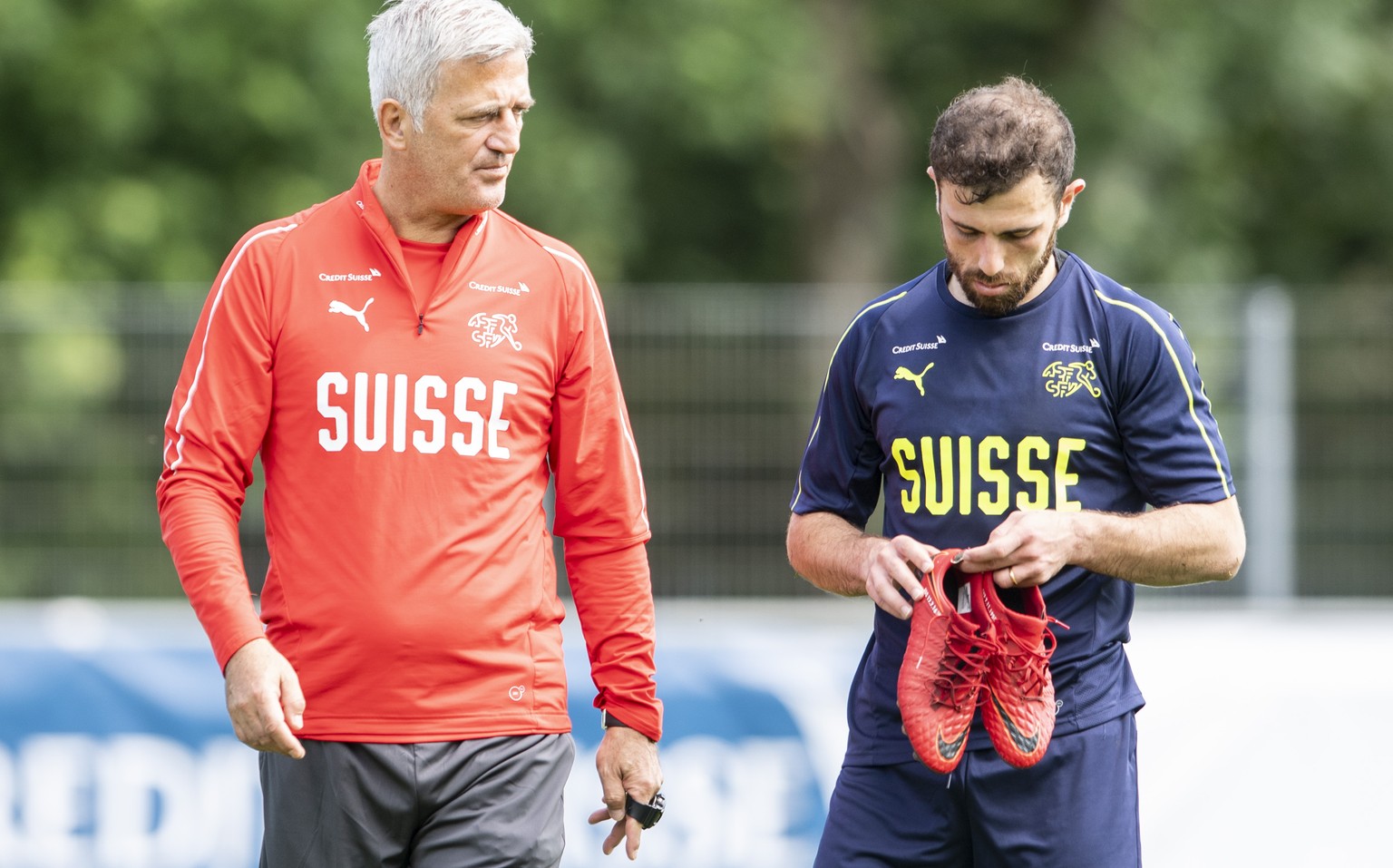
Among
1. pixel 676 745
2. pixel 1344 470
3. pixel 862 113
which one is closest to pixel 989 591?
pixel 676 745

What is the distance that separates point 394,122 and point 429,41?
0.62 ft

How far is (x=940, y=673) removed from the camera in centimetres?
328

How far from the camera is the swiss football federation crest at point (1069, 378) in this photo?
3346mm

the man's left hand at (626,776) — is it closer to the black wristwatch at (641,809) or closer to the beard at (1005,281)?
the black wristwatch at (641,809)

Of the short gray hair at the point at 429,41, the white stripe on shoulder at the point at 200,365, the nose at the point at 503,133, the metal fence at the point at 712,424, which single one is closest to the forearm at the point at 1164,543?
the nose at the point at 503,133

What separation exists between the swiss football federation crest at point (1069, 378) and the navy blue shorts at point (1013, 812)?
2.17ft

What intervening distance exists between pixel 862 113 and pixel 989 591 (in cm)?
1274

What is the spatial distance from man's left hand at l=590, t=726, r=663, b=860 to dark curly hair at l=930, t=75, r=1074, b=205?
127cm

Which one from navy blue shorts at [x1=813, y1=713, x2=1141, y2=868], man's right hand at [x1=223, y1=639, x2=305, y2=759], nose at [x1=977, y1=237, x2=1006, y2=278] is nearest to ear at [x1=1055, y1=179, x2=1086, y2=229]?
nose at [x1=977, y1=237, x2=1006, y2=278]

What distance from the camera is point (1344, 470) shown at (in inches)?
339

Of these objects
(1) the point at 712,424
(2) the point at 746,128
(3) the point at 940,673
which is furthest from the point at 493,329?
(2) the point at 746,128

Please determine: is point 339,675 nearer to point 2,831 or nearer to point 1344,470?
point 2,831

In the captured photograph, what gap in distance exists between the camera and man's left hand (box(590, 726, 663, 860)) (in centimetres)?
347

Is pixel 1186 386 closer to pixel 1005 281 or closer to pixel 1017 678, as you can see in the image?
A: pixel 1005 281
